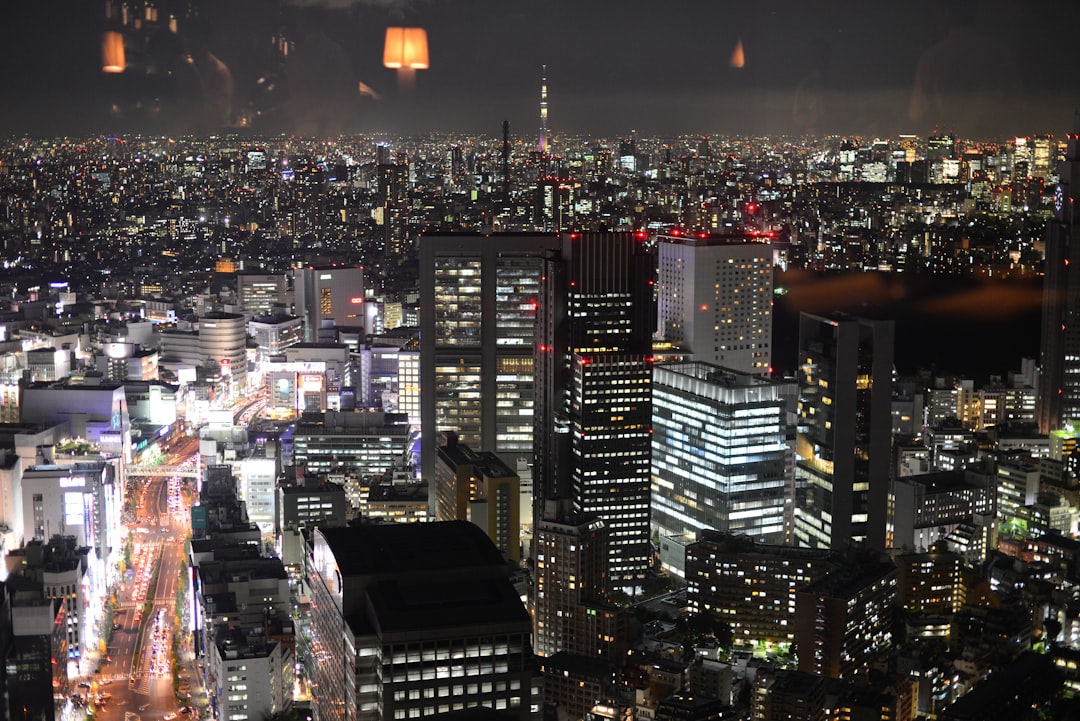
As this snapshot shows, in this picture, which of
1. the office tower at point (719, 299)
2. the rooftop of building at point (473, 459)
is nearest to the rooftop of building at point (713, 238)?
the office tower at point (719, 299)

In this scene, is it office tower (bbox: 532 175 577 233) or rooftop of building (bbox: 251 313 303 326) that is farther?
rooftop of building (bbox: 251 313 303 326)

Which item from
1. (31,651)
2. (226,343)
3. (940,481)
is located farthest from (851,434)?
(226,343)

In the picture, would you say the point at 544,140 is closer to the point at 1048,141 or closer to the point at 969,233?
the point at 1048,141

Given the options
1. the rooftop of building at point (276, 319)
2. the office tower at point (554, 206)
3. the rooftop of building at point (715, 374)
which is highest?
the office tower at point (554, 206)

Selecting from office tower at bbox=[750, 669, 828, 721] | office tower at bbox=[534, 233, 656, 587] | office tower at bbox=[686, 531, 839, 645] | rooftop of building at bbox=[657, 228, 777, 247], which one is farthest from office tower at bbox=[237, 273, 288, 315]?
office tower at bbox=[750, 669, 828, 721]

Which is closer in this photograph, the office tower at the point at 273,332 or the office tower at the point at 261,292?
the office tower at the point at 273,332

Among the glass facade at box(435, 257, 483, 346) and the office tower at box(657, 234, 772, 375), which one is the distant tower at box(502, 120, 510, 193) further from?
the office tower at box(657, 234, 772, 375)

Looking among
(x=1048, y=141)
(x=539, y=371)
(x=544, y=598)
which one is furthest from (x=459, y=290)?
(x=1048, y=141)

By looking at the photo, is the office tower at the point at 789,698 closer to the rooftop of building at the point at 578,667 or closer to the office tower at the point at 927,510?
the rooftop of building at the point at 578,667
